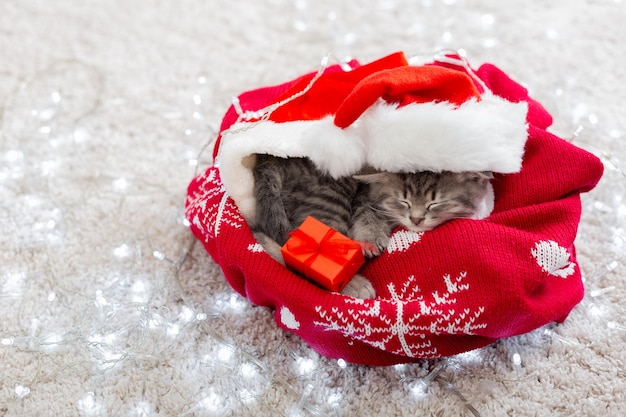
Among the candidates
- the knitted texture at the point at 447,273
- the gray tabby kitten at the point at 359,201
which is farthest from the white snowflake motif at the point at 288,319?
the gray tabby kitten at the point at 359,201

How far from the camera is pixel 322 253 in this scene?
108 cm

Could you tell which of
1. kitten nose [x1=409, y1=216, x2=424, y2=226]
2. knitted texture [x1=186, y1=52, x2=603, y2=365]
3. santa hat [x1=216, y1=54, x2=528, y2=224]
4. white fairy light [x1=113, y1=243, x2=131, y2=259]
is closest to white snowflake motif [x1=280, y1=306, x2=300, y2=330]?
knitted texture [x1=186, y1=52, x2=603, y2=365]

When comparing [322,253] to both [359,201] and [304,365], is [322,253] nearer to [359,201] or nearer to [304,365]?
[359,201]

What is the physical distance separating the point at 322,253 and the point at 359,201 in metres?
0.18

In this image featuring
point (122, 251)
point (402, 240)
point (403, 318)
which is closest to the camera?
point (403, 318)

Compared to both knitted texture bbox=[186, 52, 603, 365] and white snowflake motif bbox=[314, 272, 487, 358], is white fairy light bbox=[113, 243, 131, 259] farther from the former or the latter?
white snowflake motif bbox=[314, 272, 487, 358]

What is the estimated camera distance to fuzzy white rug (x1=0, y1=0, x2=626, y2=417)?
46.1 inches

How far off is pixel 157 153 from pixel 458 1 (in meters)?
1.19

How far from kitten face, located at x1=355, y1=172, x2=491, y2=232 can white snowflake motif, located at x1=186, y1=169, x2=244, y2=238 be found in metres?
0.28

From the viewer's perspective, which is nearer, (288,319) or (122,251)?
(288,319)

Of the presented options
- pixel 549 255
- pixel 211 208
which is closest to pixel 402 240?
pixel 549 255

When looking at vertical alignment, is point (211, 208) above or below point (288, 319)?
above

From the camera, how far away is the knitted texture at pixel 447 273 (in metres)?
1.06

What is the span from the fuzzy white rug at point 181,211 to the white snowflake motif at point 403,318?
0.50 feet
